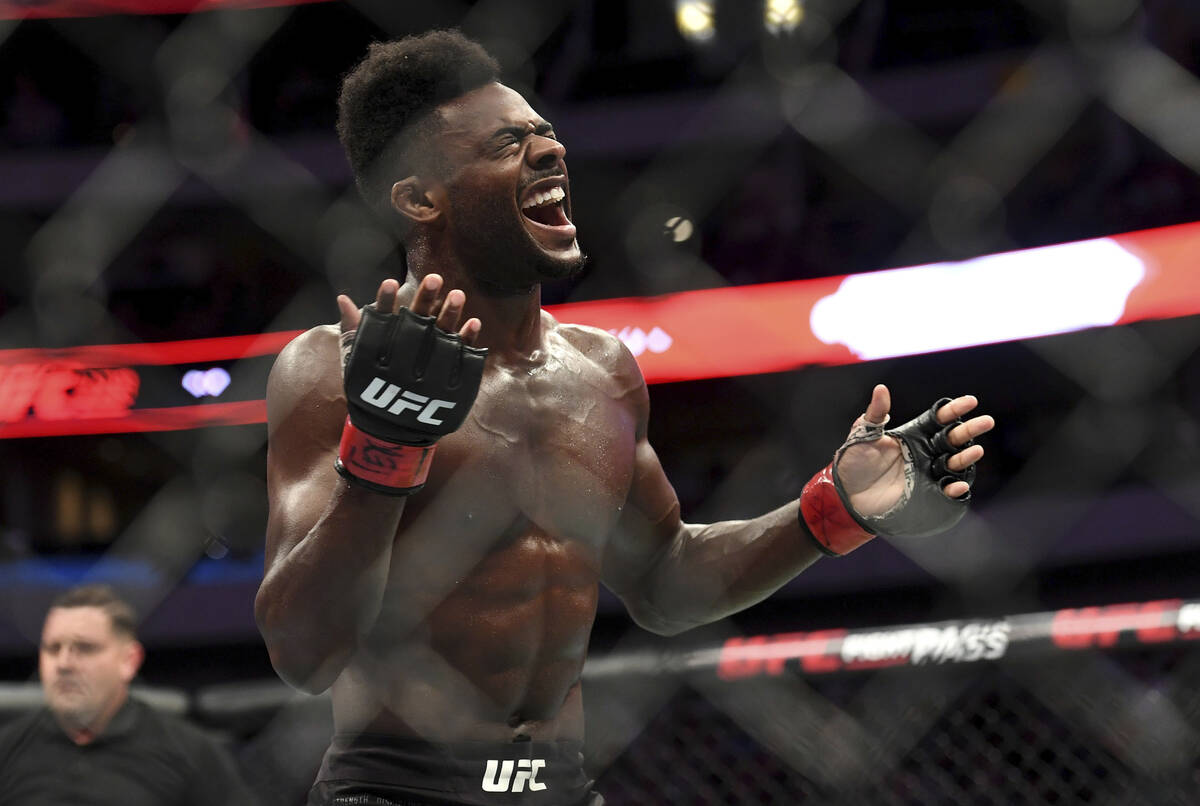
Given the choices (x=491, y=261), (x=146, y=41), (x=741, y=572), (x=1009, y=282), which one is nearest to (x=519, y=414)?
(x=491, y=261)

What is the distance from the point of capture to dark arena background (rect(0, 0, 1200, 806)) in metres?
5.05

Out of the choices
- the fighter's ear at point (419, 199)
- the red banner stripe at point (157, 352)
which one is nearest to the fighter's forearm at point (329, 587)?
the fighter's ear at point (419, 199)

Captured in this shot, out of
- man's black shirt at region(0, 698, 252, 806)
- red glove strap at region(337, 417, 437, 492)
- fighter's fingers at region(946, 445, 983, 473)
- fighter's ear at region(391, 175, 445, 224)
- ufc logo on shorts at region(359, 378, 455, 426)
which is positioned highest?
ufc logo on shorts at region(359, 378, 455, 426)

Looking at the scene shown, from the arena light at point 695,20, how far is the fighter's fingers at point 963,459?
5.52 meters

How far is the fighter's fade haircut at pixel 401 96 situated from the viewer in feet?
5.25

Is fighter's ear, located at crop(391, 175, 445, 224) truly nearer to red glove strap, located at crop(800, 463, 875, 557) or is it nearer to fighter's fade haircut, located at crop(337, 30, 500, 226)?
fighter's fade haircut, located at crop(337, 30, 500, 226)

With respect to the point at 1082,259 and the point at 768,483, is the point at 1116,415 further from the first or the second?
the point at 768,483

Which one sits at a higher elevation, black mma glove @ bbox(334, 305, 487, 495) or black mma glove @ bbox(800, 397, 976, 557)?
black mma glove @ bbox(334, 305, 487, 495)

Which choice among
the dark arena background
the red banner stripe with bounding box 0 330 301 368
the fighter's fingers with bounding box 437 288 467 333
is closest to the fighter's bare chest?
the fighter's fingers with bounding box 437 288 467 333

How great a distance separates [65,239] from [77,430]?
852 millimetres

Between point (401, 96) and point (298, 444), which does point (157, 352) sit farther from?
point (298, 444)

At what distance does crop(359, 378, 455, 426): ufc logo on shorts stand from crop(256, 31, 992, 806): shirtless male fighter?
43 mm

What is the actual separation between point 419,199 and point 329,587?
530 millimetres

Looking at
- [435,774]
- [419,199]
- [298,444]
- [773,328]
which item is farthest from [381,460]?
[773,328]
